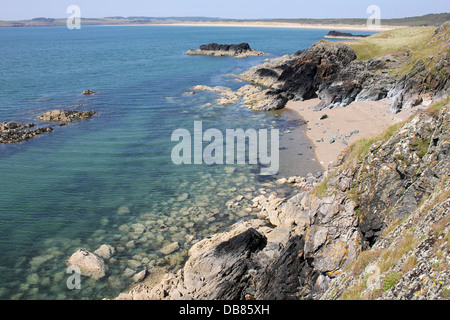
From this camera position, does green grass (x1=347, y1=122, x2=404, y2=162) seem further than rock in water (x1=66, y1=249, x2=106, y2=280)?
No

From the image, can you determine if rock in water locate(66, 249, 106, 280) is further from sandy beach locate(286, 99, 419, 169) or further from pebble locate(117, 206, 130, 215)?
sandy beach locate(286, 99, 419, 169)

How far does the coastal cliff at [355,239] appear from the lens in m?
8.15

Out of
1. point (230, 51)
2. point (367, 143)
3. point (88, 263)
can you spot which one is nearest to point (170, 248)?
point (88, 263)

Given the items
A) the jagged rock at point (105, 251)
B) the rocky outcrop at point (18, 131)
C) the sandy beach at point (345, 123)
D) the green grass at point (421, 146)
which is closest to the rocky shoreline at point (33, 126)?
the rocky outcrop at point (18, 131)

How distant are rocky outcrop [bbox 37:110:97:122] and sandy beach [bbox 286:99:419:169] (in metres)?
32.9

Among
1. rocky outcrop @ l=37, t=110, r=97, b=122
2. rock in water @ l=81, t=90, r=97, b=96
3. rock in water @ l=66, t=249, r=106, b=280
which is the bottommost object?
rock in water @ l=66, t=249, r=106, b=280

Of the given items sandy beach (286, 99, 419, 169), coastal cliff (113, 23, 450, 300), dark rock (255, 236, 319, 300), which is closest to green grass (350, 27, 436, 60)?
sandy beach (286, 99, 419, 169)

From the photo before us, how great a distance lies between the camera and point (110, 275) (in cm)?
1789

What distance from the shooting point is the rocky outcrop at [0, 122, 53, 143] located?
38438 millimetres

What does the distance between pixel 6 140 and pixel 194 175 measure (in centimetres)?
2507

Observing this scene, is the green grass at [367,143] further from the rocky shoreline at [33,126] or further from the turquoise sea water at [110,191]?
the rocky shoreline at [33,126]

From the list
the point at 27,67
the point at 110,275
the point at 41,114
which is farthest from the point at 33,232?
the point at 27,67

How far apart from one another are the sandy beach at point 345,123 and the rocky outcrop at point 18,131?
113 ft

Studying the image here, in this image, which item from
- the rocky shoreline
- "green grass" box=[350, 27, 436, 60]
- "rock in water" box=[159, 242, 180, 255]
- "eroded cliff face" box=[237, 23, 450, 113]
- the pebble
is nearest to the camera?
"rock in water" box=[159, 242, 180, 255]
